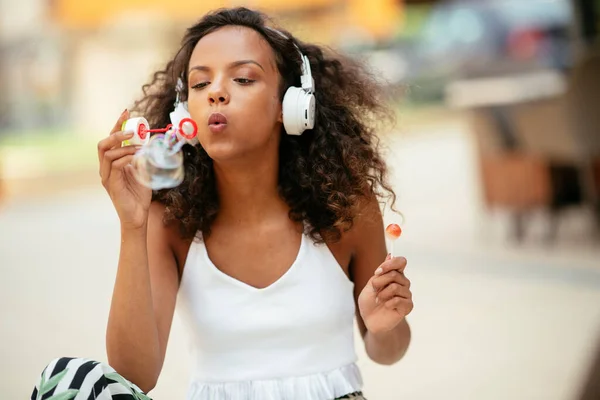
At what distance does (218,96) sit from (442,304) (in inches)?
133

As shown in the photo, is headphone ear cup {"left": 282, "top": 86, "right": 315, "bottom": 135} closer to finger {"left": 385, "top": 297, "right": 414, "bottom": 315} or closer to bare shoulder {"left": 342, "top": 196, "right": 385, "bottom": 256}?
bare shoulder {"left": 342, "top": 196, "right": 385, "bottom": 256}

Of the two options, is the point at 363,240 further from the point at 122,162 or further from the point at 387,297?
the point at 122,162

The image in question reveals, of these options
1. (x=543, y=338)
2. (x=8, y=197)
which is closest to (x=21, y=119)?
(x=8, y=197)

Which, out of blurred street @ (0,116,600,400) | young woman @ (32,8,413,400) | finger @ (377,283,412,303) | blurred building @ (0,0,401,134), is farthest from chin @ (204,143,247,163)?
blurred building @ (0,0,401,134)

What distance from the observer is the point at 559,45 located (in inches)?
720

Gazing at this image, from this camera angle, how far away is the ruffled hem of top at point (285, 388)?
195 cm

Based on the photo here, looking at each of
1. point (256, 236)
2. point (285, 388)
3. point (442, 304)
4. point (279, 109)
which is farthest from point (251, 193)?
point (442, 304)

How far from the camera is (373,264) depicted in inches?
83.9

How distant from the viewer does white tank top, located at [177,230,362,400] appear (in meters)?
1.98

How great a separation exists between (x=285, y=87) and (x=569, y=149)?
455 cm

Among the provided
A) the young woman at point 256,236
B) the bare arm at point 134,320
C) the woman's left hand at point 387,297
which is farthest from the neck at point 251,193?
the woman's left hand at point 387,297

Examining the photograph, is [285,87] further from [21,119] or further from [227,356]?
[21,119]

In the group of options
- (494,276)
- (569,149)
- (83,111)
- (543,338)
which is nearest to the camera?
(543,338)

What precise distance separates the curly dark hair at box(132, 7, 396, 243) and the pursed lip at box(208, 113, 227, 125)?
0.70 feet
